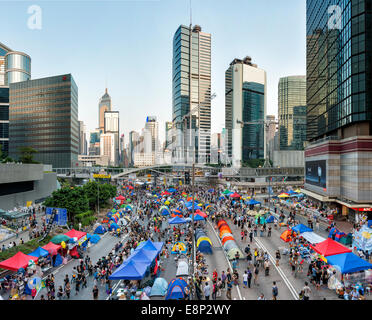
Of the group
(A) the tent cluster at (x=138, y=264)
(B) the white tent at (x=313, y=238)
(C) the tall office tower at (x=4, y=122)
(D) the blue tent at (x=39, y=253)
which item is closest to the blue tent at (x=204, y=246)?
(A) the tent cluster at (x=138, y=264)

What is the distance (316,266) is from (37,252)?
20.2m

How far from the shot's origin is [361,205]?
33000mm

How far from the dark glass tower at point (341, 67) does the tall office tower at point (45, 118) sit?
302 feet

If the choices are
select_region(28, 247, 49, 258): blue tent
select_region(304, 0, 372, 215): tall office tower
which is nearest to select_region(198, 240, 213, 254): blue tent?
select_region(28, 247, 49, 258): blue tent

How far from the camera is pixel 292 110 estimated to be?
521 feet

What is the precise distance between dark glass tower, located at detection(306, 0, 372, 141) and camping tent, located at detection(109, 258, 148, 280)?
35.3m

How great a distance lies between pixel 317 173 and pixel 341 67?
17.5 metres

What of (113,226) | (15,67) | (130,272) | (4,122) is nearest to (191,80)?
(4,122)

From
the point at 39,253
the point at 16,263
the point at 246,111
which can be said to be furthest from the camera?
the point at 246,111

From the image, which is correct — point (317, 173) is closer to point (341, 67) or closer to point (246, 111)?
point (341, 67)

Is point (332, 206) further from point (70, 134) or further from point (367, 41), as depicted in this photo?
point (70, 134)

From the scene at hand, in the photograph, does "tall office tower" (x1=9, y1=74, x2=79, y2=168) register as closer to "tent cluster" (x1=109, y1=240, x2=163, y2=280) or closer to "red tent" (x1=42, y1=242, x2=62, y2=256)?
"red tent" (x1=42, y1=242, x2=62, y2=256)

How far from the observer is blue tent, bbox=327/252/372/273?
14.7 m
